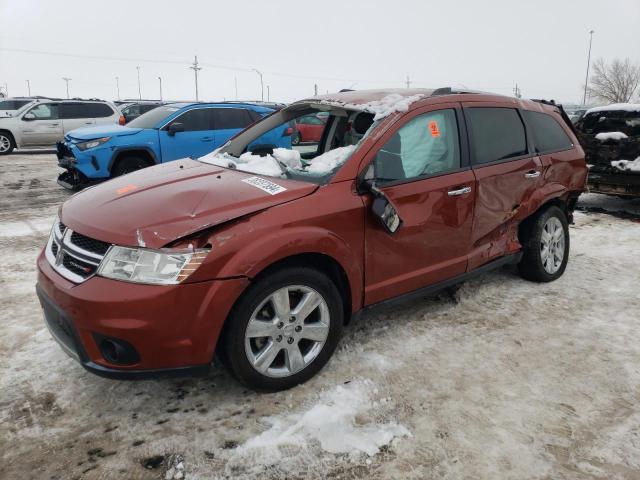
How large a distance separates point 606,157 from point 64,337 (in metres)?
7.63

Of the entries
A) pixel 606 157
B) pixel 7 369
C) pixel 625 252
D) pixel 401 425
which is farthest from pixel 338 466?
pixel 606 157

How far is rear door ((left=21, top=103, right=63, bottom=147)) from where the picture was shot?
1545 cm

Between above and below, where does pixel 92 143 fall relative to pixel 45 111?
below

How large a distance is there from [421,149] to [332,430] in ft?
6.11


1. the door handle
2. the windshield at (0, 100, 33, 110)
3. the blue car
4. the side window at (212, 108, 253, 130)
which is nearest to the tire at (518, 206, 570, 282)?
the door handle

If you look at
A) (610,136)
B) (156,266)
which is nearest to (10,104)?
(610,136)

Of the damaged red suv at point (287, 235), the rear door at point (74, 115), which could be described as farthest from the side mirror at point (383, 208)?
the rear door at point (74, 115)

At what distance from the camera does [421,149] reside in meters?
3.33

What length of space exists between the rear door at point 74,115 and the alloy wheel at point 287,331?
15.2 m

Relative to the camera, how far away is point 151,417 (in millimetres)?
2615

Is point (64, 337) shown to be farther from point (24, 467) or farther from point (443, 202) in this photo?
point (443, 202)

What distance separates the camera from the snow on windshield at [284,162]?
308 centimetres

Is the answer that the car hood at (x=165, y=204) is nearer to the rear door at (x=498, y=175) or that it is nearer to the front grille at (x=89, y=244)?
the front grille at (x=89, y=244)

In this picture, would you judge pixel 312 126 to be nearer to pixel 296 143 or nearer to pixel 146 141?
pixel 296 143
